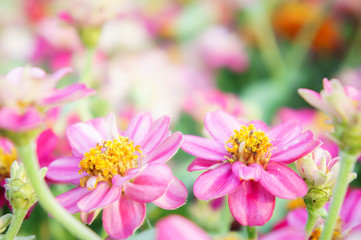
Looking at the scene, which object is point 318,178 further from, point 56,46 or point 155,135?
point 56,46

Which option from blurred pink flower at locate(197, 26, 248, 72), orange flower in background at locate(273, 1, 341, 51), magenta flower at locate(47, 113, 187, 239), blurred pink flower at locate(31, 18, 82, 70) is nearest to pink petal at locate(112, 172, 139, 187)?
magenta flower at locate(47, 113, 187, 239)

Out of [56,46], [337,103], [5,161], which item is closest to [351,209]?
[337,103]

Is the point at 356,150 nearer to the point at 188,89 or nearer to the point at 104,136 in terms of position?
the point at 104,136

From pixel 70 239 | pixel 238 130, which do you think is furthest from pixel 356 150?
pixel 70 239

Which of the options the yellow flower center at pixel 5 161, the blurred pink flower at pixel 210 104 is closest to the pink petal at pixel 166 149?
the yellow flower center at pixel 5 161

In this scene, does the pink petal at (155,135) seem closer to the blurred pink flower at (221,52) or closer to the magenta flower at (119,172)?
the magenta flower at (119,172)

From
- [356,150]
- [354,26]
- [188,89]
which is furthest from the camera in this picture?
[354,26]
